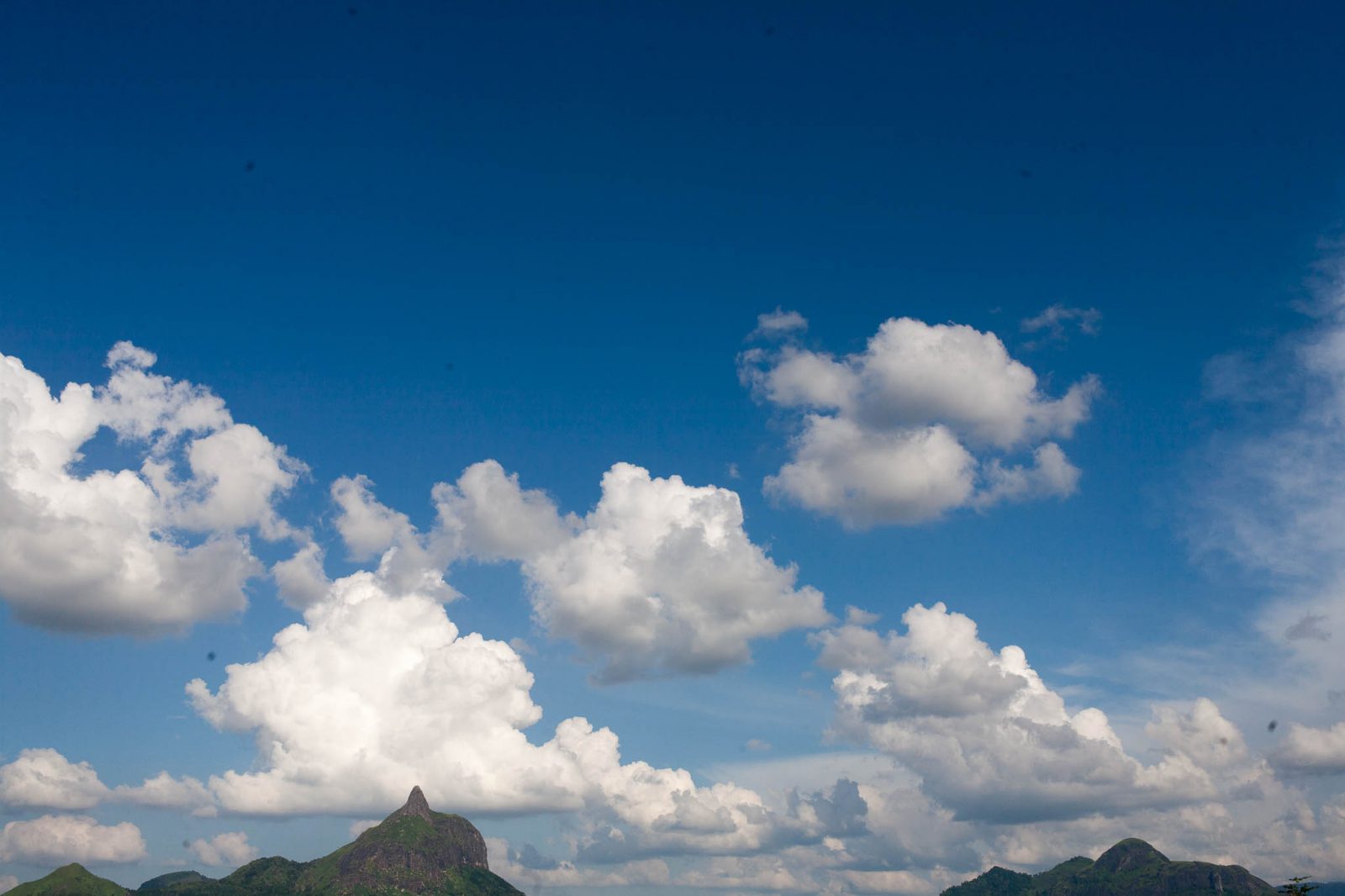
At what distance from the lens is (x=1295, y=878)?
188250 mm
